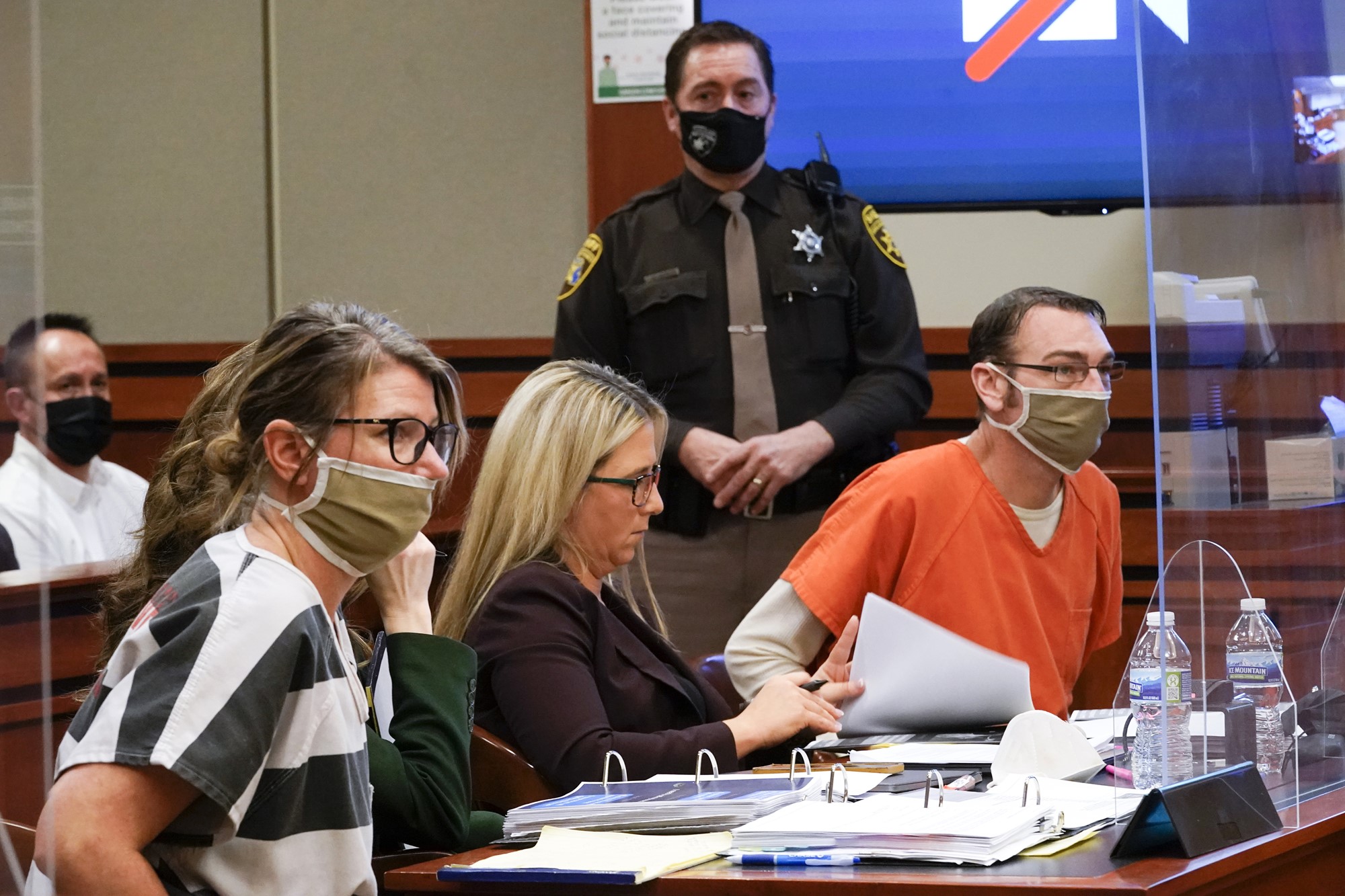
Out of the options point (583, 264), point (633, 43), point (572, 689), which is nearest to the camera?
point (572, 689)

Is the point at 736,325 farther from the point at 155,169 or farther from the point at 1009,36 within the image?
the point at 155,169

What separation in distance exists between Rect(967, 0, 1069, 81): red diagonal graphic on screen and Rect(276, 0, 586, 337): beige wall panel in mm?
1151

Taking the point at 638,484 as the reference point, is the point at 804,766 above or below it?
below

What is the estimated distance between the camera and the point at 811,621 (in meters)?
2.59

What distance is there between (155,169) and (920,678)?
11.1 ft

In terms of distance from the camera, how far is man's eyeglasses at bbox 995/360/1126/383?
2619mm

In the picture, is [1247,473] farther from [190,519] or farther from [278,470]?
[190,519]

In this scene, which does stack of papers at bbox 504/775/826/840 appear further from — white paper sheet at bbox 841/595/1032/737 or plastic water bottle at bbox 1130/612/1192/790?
white paper sheet at bbox 841/595/1032/737

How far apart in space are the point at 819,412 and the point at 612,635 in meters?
1.34

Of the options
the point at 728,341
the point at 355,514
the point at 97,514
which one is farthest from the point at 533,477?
the point at 97,514

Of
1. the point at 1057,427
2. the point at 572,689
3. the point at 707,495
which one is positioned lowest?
the point at 572,689

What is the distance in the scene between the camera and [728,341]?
3383mm

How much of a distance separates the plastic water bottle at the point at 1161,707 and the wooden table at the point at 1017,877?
4.6 inches

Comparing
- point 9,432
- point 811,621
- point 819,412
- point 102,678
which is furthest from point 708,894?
point 819,412
